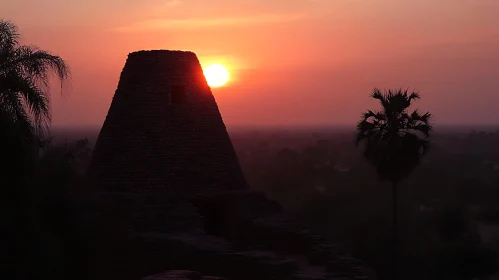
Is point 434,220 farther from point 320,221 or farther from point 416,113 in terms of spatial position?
point 416,113

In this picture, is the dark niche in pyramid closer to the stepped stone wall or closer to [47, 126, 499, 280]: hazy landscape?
the stepped stone wall

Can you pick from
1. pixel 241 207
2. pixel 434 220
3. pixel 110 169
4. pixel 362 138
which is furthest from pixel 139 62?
pixel 434 220

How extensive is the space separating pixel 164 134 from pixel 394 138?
18.8 feet

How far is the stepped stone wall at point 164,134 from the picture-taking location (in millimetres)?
13547

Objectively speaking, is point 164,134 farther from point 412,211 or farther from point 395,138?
point 412,211

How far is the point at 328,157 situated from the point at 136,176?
55.7 meters

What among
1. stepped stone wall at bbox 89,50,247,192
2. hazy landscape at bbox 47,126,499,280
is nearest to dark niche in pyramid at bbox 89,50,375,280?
stepped stone wall at bbox 89,50,247,192

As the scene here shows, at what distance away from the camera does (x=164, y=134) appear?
13.8 metres

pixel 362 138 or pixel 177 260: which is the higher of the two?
pixel 362 138

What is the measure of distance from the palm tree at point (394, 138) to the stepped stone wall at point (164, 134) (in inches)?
157

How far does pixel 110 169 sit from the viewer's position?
13.8 metres

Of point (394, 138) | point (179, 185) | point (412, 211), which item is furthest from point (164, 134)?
point (412, 211)

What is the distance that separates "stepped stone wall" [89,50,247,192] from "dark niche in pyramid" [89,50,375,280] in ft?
0.06

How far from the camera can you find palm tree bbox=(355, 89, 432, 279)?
55.1 ft
